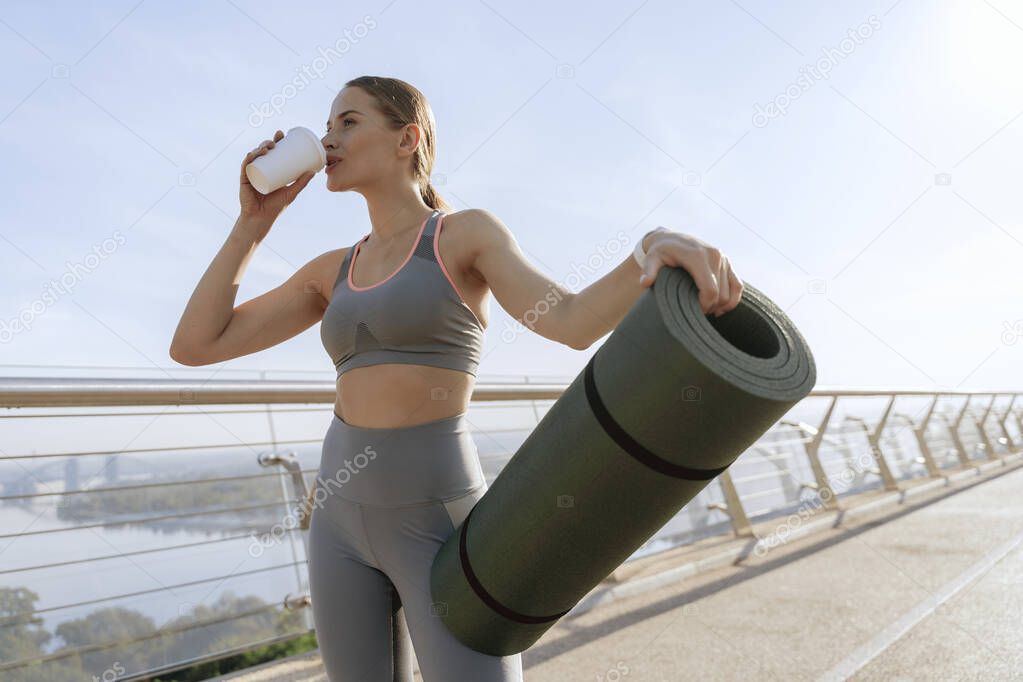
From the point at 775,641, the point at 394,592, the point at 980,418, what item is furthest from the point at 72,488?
the point at 980,418

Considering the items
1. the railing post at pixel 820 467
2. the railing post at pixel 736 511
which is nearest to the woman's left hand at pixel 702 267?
the railing post at pixel 736 511

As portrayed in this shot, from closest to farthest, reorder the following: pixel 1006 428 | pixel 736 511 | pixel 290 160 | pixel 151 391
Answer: pixel 290 160 < pixel 151 391 < pixel 736 511 < pixel 1006 428

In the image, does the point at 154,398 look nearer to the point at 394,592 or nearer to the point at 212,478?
the point at 212,478

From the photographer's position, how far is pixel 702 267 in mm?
988

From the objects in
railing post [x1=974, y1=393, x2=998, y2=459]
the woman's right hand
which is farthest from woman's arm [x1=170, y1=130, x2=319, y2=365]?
railing post [x1=974, y1=393, x2=998, y2=459]

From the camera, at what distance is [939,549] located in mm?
4754

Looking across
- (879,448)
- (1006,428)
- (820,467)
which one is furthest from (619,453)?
(1006,428)

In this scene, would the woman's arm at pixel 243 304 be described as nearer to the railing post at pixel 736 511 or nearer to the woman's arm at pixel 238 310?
the woman's arm at pixel 238 310

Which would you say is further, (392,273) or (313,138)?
(313,138)

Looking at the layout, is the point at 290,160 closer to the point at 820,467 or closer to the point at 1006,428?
the point at 820,467

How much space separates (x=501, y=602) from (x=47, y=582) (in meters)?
1.99

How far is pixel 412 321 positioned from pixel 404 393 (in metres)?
0.14

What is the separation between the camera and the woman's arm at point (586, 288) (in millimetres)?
1000

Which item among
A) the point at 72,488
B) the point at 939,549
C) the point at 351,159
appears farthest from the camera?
the point at 939,549
